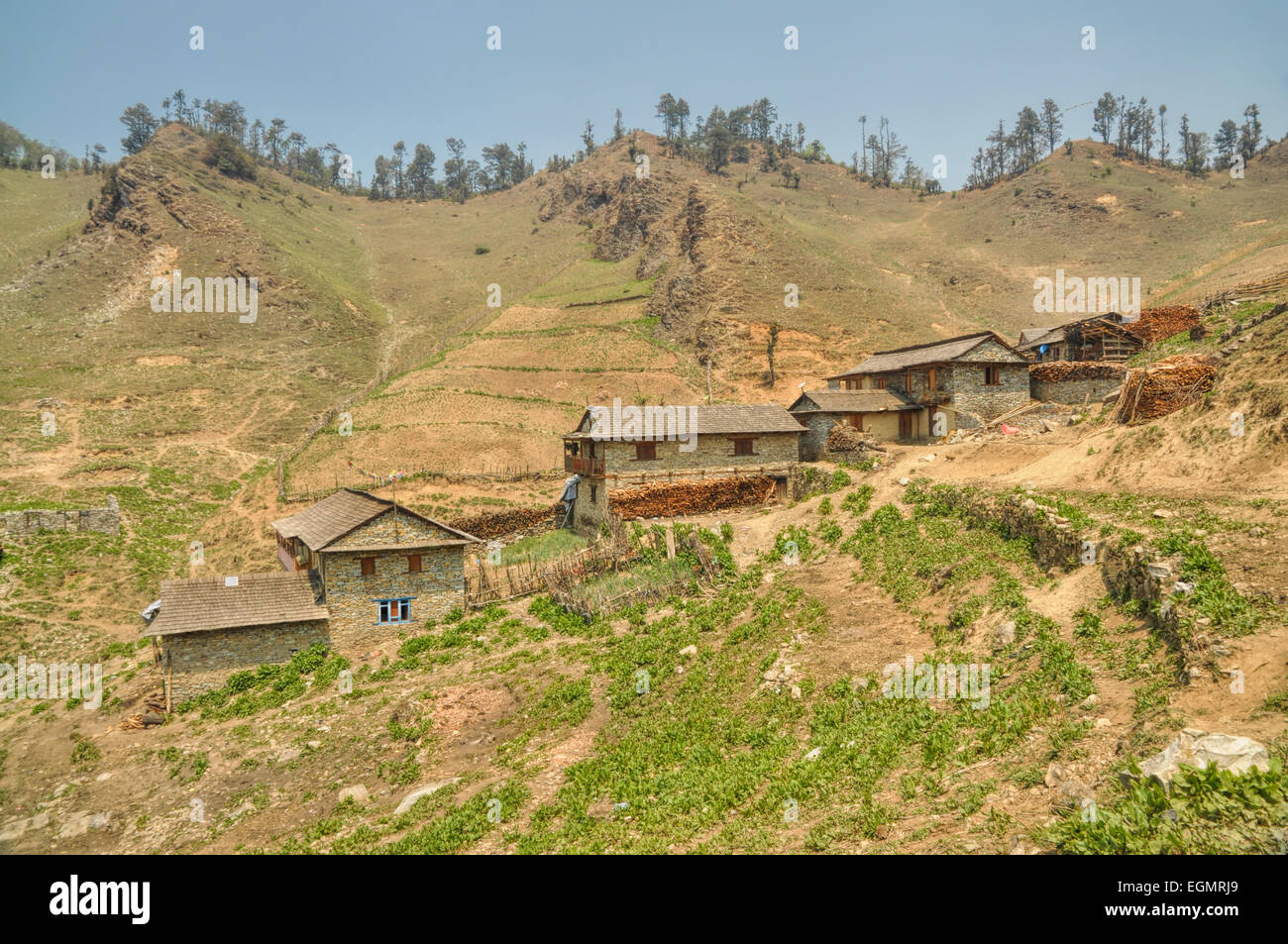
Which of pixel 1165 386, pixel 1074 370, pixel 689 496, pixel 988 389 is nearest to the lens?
pixel 1165 386

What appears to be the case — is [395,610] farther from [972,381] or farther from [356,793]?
[972,381]

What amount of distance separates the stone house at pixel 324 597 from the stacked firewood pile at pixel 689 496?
9.42 meters

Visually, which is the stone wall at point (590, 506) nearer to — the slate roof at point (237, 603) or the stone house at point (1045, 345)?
the slate roof at point (237, 603)

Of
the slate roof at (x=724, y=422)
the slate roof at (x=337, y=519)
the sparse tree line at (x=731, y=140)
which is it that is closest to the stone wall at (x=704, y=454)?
the slate roof at (x=724, y=422)

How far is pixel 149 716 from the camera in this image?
2167cm

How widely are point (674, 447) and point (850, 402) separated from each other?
43.0ft

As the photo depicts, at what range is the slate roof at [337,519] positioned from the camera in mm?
25812

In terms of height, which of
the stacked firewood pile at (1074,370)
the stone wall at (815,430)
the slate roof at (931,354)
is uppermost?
the slate roof at (931,354)

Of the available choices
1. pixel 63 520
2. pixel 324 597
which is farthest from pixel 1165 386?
pixel 63 520

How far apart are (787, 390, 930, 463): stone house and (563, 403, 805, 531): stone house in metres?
3.40

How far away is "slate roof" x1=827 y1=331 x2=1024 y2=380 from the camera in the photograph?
3888 centimetres

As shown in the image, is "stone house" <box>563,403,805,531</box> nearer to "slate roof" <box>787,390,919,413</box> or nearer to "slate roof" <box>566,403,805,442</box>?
"slate roof" <box>566,403,805,442</box>

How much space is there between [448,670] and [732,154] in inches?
6243
